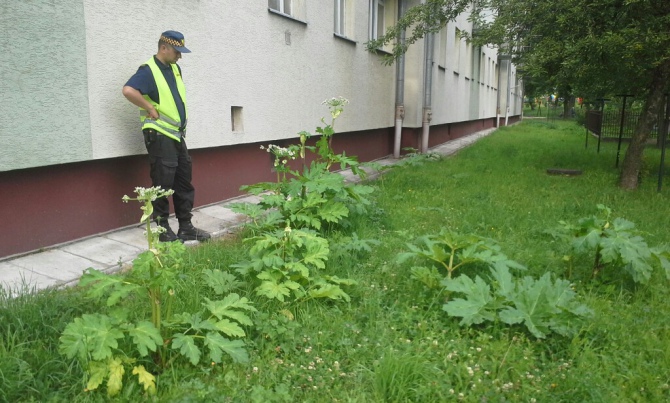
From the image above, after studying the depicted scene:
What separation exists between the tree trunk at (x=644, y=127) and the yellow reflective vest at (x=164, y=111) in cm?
664

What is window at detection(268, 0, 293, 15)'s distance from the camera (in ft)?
25.5

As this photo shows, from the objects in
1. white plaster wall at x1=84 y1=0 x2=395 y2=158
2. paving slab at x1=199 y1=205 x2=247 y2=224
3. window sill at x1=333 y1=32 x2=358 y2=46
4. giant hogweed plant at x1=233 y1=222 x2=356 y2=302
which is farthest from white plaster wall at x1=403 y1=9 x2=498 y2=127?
giant hogweed plant at x1=233 y1=222 x2=356 y2=302

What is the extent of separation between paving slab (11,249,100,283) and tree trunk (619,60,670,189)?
7.48 meters

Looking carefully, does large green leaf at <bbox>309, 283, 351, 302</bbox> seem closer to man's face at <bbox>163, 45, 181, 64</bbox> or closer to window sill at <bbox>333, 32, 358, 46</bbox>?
man's face at <bbox>163, 45, 181, 64</bbox>

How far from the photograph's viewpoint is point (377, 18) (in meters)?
12.3

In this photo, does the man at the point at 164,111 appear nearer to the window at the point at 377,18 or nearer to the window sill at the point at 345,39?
the window sill at the point at 345,39

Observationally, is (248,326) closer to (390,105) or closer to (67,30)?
(67,30)

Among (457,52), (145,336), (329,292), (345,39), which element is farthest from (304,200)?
(457,52)

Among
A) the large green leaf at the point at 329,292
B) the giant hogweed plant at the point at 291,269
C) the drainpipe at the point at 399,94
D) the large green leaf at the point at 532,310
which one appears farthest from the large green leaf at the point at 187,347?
the drainpipe at the point at 399,94

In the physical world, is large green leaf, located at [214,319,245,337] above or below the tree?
below

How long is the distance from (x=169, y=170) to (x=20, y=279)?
5.09 feet

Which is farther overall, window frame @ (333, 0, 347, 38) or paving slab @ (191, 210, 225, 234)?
window frame @ (333, 0, 347, 38)

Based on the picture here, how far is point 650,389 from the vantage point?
2.75 metres

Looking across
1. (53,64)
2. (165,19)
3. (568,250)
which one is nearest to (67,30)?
(53,64)
